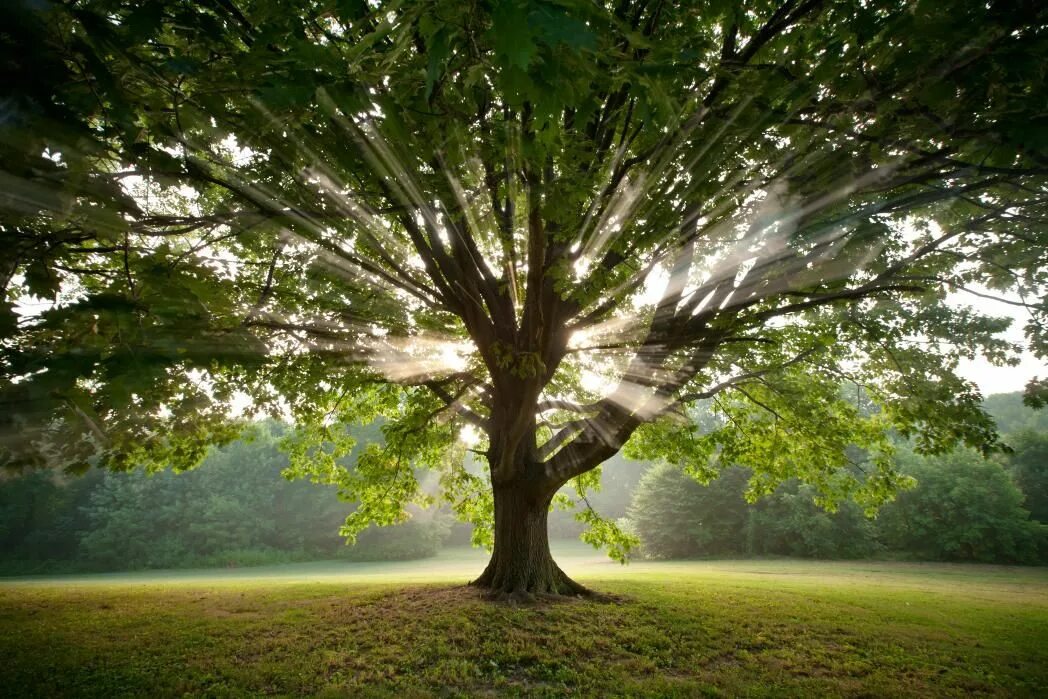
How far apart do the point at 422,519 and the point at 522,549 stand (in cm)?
4148

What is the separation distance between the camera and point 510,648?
638cm

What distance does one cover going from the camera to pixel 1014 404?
7662cm

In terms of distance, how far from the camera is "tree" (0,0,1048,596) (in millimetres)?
2596

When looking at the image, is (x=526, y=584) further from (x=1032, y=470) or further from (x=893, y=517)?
(x=1032, y=470)

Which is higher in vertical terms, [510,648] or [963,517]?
[510,648]

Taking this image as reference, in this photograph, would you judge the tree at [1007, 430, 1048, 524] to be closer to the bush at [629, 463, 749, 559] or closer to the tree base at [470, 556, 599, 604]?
the bush at [629, 463, 749, 559]

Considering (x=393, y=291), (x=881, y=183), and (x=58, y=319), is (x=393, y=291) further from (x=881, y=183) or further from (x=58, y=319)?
(x=881, y=183)

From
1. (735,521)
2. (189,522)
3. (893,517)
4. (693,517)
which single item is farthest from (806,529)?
(189,522)

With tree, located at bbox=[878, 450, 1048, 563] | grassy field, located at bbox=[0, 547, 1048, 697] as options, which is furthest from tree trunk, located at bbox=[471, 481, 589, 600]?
tree, located at bbox=[878, 450, 1048, 563]

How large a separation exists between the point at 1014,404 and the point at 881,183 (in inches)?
4115

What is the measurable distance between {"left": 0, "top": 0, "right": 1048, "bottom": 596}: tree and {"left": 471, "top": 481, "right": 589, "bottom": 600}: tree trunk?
0.06m

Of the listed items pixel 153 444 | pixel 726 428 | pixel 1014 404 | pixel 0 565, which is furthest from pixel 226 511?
pixel 1014 404

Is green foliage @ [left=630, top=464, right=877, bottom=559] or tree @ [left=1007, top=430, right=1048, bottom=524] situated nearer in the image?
tree @ [left=1007, top=430, right=1048, bottom=524]

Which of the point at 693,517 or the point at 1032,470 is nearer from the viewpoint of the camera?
the point at 1032,470
